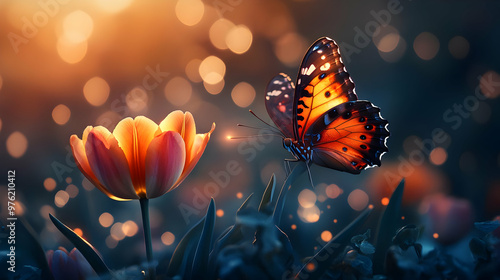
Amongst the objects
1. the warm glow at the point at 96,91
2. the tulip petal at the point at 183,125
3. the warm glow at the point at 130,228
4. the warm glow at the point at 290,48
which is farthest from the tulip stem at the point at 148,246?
the warm glow at the point at 290,48

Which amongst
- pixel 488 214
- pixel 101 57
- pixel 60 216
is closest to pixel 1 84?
pixel 101 57

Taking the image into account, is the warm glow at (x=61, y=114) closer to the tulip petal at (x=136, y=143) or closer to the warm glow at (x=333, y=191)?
the tulip petal at (x=136, y=143)

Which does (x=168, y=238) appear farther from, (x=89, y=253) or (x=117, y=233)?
(x=89, y=253)

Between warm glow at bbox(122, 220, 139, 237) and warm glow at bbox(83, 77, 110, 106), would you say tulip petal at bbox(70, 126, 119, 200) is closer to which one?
warm glow at bbox(122, 220, 139, 237)

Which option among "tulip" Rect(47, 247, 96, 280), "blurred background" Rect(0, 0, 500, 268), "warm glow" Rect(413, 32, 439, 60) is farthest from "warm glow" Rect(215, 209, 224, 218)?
"warm glow" Rect(413, 32, 439, 60)

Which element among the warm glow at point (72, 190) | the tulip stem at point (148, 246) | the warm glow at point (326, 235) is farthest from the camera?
the warm glow at point (72, 190)

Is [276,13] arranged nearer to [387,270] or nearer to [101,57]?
[101,57]
